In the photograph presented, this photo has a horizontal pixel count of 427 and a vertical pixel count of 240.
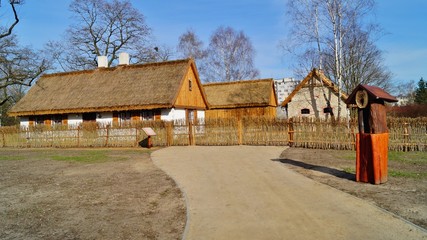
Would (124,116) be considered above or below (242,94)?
below

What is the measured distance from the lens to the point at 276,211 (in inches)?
250

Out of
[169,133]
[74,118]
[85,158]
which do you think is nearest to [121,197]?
[85,158]

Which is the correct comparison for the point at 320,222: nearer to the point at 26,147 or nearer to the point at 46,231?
the point at 46,231

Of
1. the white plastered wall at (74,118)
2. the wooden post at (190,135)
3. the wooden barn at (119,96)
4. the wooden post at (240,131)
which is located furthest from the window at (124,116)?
the wooden post at (240,131)

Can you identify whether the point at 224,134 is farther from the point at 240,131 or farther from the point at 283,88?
the point at 283,88

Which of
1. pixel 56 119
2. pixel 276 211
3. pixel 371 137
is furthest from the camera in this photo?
pixel 56 119

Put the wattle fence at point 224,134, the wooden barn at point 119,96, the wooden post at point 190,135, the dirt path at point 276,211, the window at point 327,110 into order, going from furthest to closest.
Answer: the window at point 327,110
the wooden barn at point 119,96
the wooden post at point 190,135
the wattle fence at point 224,134
the dirt path at point 276,211

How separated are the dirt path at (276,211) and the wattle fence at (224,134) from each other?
7.69 metres

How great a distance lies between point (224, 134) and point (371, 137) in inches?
469

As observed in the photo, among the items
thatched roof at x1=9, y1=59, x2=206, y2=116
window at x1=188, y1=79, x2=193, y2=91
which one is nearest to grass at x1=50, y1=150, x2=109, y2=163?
thatched roof at x1=9, y1=59, x2=206, y2=116

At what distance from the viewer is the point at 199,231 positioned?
547 centimetres

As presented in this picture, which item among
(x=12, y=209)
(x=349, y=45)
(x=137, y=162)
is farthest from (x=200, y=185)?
(x=349, y=45)

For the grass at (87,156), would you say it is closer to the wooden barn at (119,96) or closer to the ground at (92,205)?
the ground at (92,205)

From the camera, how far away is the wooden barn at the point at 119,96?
1010 inches
